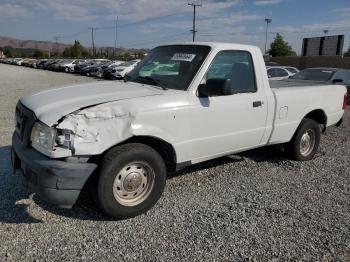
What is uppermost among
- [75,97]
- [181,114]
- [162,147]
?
[75,97]

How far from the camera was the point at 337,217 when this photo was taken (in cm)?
419

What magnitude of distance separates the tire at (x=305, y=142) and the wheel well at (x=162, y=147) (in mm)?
2536

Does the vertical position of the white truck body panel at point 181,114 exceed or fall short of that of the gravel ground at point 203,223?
it exceeds it

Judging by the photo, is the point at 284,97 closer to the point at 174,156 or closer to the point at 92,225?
the point at 174,156

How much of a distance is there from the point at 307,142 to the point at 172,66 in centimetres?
293

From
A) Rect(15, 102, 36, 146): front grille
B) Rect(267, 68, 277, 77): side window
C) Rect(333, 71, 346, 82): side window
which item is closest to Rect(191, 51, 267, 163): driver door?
Rect(15, 102, 36, 146): front grille

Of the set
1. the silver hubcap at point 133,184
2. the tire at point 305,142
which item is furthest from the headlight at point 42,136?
the tire at point 305,142

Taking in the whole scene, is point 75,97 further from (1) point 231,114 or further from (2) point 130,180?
(1) point 231,114

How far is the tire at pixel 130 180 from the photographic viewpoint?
12.0 ft

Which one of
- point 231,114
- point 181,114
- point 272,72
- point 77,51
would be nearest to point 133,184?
point 181,114

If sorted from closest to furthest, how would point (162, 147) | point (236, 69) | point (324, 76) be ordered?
point (162, 147)
point (236, 69)
point (324, 76)

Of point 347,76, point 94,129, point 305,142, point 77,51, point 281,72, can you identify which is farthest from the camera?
point 77,51

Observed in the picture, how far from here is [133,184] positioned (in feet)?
12.9

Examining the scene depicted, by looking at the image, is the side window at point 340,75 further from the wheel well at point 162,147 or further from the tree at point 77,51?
the tree at point 77,51
